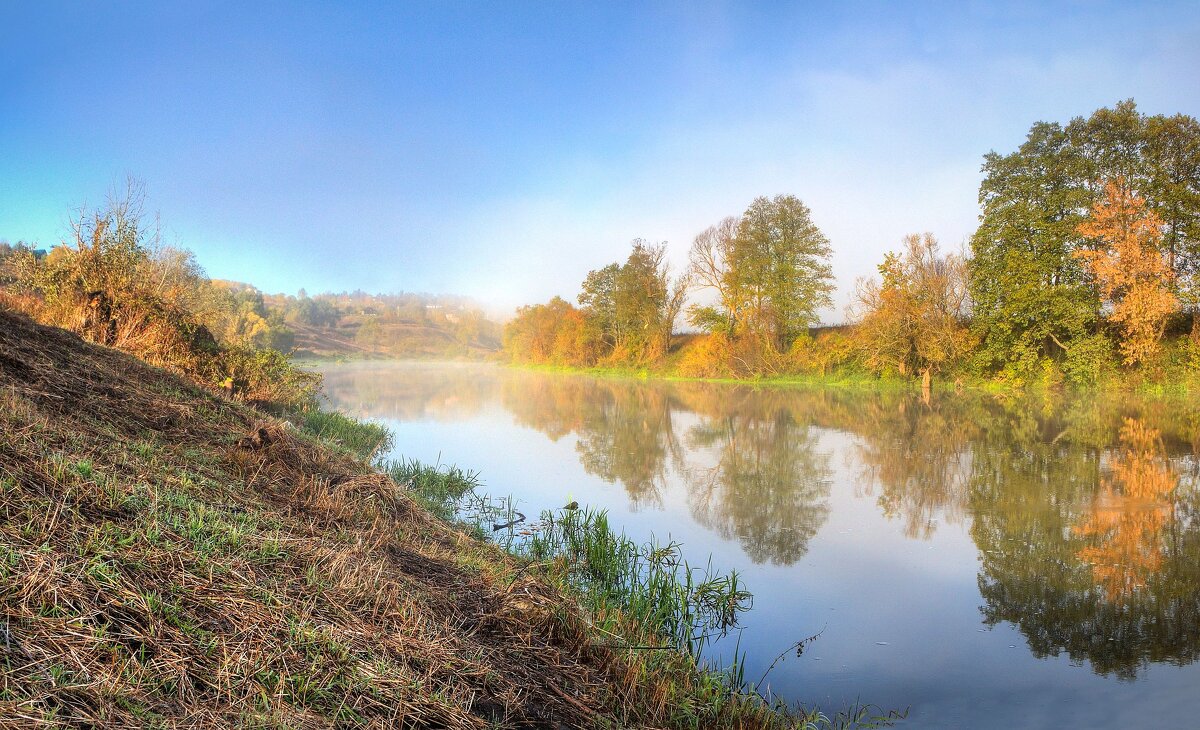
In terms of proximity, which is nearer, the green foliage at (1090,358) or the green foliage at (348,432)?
the green foliage at (348,432)

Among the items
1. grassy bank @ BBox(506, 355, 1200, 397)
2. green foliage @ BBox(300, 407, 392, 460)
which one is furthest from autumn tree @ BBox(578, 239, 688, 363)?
green foliage @ BBox(300, 407, 392, 460)

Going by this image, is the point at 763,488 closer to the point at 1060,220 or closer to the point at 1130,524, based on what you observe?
the point at 1130,524

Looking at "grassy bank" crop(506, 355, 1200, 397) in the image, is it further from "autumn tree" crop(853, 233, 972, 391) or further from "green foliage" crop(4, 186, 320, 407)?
"green foliage" crop(4, 186, 320, 407)

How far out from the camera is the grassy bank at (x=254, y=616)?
2463 mm

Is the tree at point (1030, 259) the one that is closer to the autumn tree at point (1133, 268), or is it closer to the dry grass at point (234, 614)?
the autumn tree at point (1133, 268)

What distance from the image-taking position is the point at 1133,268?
2391 cm

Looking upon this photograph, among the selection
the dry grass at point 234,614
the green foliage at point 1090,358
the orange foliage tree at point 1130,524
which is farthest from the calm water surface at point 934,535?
the green foliage at point 1090,358

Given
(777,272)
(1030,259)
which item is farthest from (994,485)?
(777,272)

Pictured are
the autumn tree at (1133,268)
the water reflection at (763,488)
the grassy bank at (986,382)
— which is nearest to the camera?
the water reflection at (763,488)

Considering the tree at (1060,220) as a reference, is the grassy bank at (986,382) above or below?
below

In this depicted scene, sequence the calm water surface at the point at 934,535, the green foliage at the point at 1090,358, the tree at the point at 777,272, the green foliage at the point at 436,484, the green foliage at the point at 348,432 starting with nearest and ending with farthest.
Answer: the calm water surface at the point at 934,535
the green foliage at the point at 436,484
the green foliage at the point at 348,432
the green foliage at the point at 1090,358
the tree at the point at 777,272

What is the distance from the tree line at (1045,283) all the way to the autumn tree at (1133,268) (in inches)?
2.2

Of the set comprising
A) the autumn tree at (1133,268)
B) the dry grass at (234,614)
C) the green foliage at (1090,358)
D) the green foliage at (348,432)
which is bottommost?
the green foliage at (348,432)

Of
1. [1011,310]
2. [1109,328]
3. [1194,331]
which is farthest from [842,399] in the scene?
[1194,331]
